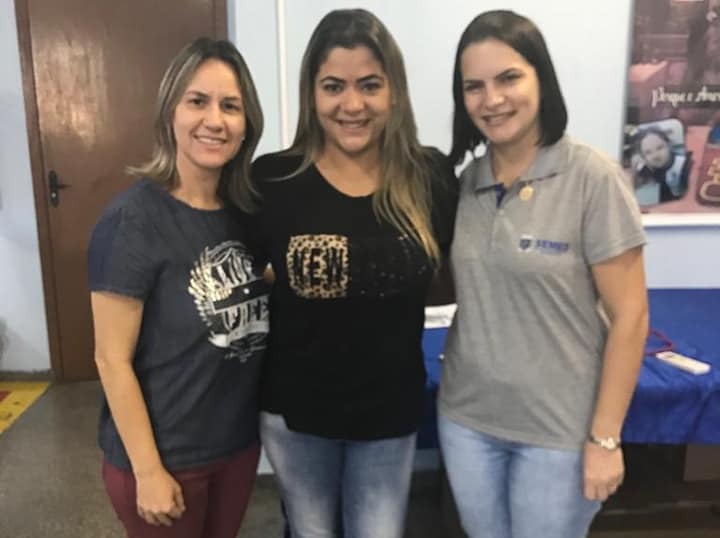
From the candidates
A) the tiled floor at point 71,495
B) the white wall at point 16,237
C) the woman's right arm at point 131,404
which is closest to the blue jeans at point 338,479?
the woman's right arm at point 131,404

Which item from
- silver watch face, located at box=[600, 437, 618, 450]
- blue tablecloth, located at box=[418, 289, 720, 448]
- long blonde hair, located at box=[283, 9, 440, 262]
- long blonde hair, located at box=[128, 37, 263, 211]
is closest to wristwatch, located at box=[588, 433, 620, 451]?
silver watch face, located at box=[600, 437, 618, 450]

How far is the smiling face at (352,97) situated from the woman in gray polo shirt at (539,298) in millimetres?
158

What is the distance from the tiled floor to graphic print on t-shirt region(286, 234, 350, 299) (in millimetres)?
1265

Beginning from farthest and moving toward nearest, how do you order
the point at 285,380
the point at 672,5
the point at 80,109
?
the point at 80,109
the point at 672,5
the point at 285,380

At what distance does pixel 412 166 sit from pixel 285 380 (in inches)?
19.0

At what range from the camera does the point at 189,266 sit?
1.24 m

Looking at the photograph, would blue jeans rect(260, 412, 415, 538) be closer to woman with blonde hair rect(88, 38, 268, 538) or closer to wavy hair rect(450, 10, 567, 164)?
woman with blonde hair rect(88, 38, 268, 538)

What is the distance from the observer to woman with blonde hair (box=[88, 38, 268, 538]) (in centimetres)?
122

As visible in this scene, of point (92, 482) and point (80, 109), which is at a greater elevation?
point (80, 109)

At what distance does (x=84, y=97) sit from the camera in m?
3.32

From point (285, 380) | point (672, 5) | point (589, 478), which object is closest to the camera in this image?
point (589, 478)

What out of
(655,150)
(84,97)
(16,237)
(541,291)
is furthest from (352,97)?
(16,237)

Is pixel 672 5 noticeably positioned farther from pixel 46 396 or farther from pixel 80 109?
pixel 46 396

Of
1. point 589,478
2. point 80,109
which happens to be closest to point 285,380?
point 589,478
